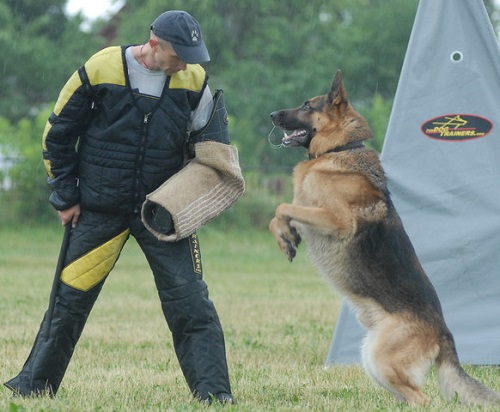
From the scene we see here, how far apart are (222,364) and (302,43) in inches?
1129

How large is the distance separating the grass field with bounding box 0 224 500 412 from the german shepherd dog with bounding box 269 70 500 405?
0.20m

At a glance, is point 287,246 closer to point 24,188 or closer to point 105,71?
point 105,71

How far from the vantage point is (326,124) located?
18.9 ft

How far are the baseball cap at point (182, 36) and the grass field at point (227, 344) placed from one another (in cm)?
175

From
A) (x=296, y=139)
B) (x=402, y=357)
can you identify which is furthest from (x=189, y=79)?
(x=402, y=357)

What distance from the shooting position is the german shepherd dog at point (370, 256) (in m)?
5.05

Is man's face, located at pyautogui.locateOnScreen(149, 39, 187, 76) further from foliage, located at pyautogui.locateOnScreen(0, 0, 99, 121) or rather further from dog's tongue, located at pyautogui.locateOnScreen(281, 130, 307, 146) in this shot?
foliage, located at pyautogui.locateOnScreen(0, 0, 99, 121)

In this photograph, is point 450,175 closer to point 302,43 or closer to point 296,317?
point 296,317

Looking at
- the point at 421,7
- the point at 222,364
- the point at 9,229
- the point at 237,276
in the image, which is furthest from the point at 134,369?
the point at 9,229

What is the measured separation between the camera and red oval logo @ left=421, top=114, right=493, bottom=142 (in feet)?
21.7

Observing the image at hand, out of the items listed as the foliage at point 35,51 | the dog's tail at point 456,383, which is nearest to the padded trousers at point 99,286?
the dog's tail at point 456,383

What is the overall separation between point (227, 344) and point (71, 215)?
322 centimetres

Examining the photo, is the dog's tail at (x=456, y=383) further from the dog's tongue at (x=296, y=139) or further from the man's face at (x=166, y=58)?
the man's face at (x=166, y=58)

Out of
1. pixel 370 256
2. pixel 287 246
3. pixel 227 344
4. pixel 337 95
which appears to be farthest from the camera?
pixel 227 344
